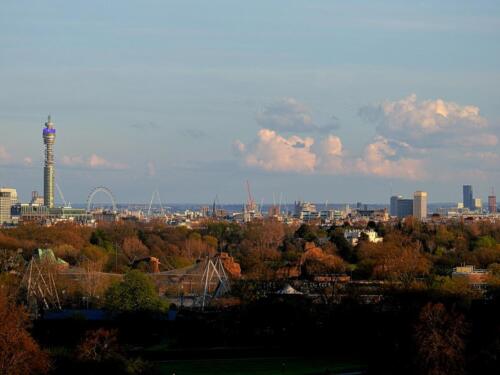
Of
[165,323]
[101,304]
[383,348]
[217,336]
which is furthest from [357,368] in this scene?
[101,304]

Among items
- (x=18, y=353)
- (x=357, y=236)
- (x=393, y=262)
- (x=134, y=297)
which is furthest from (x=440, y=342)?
(x=357, y=236)

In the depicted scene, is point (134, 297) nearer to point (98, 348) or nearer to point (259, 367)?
point (259, 367)

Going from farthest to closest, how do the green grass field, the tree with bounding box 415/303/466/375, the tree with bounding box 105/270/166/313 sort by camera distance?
the tree with bounding box 105/270/166/313, the green grass field, the tree with bounding box 415/303/466/375

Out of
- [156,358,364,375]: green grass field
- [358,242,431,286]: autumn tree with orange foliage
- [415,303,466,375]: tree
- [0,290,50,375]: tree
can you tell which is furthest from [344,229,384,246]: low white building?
[0,290,50,375]: tree

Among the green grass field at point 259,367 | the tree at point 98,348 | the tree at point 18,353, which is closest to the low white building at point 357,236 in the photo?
the green grass field at point 259,367

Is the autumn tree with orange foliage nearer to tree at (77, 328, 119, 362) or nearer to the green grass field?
the green grass field
